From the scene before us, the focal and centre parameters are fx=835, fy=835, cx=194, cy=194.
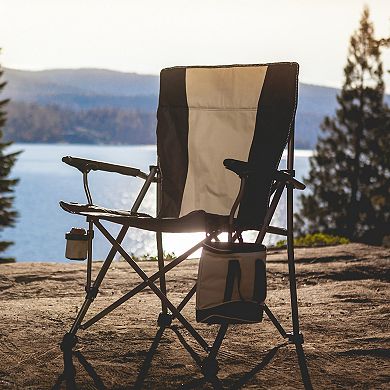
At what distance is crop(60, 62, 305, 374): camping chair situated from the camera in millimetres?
2818

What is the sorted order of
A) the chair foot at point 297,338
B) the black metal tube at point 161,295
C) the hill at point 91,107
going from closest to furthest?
the black metal tube at point 161,295, the chair foot at point 297,338, the hill at point 91,107

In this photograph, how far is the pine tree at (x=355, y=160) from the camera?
2008 cm

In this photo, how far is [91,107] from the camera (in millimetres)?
112562

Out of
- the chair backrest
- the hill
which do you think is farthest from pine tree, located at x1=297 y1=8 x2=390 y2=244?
the hill

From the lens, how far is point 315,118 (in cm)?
11281

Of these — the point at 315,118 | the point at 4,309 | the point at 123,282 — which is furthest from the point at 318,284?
the point at 315,118

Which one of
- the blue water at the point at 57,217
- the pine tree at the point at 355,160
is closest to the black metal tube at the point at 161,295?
the pine tree at the point at 355,160

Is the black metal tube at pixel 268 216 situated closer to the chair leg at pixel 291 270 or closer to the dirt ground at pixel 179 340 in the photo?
the chair leg at pixel 291 270

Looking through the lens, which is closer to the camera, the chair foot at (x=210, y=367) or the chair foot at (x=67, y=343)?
the chair foot at (x=210, y=367)

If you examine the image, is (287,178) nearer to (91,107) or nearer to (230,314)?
(230,314)

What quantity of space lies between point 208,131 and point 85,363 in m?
1.13

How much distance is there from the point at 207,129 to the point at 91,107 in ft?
363

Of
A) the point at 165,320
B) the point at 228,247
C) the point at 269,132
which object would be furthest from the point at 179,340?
the point at 269,132

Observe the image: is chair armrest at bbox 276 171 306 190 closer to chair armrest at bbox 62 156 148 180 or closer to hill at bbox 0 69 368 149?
chair armrest at bbox 62 156 148 180
